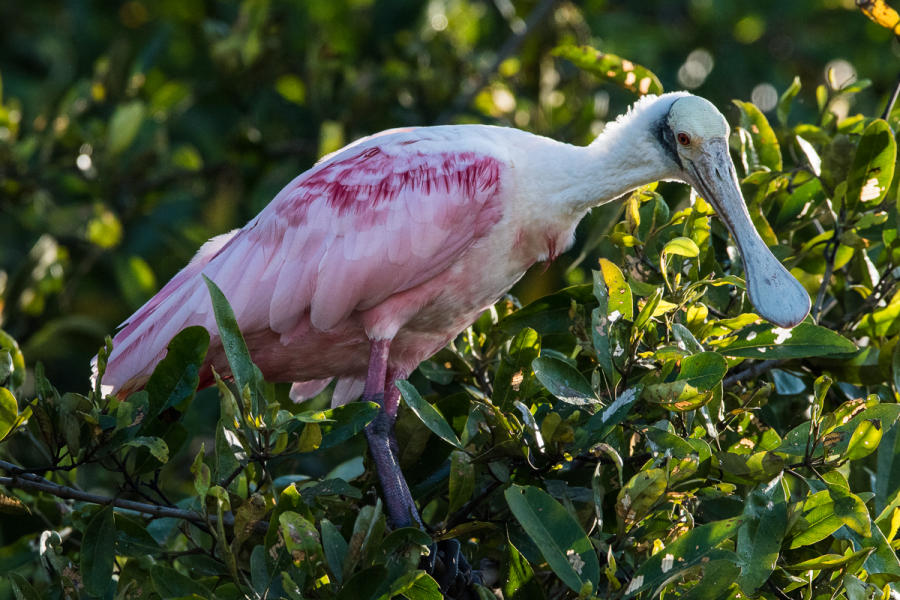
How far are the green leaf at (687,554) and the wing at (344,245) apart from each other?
1705 millimetres

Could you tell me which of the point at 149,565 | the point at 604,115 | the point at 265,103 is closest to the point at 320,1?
the point at 265,103

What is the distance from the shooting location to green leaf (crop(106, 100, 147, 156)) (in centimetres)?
667

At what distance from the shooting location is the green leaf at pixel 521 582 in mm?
3307

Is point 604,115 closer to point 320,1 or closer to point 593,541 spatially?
point 320,1

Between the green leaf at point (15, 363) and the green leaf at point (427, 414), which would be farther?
the green leaf at point (15, 363)

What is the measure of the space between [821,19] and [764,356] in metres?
6.92

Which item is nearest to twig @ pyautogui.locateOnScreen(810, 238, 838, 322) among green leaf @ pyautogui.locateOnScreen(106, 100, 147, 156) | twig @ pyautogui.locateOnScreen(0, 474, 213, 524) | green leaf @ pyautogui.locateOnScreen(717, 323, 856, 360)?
green leaf @ pyautogui.locateOnScreen(717, 323, 856, 360)

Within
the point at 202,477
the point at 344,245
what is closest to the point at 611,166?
the point at 344,245

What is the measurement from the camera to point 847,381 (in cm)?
398

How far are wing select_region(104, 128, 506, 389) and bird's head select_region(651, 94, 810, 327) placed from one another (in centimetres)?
67

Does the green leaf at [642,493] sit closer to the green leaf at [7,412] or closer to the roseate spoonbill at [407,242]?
the roseate spoonbill at [407,242]

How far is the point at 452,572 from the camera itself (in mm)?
3871

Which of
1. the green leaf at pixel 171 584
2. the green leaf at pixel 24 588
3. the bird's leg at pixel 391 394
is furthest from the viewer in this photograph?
the bird's leg at pixel 391 394

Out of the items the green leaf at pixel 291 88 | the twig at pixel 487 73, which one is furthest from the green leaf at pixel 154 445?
the green leaf at pixel 291 88
